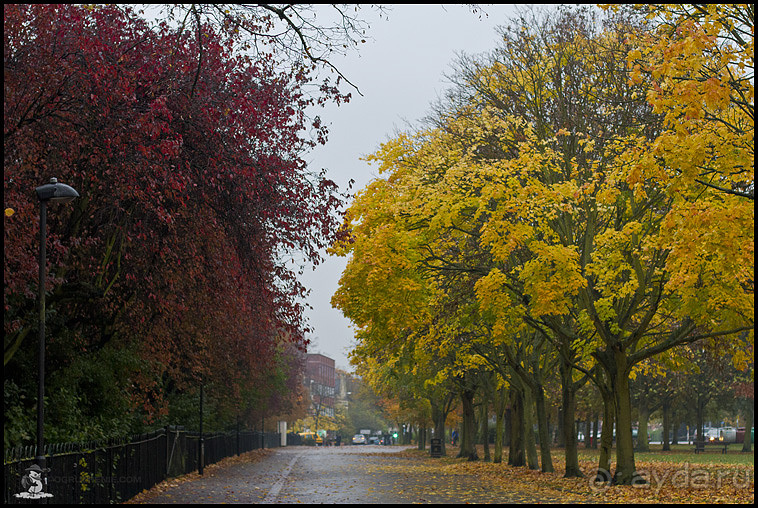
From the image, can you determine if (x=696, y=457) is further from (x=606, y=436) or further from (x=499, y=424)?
(x=606, y=436)

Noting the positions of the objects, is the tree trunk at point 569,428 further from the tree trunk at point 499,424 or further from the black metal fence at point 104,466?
the tree trunk at point 499,424

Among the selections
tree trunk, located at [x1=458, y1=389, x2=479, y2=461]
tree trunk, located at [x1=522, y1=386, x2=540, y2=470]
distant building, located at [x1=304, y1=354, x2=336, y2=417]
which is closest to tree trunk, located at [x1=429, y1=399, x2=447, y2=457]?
tree trunk, located at [x1=458, y1=389, x2=479, y2=461]

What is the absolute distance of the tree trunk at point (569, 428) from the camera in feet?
85.7

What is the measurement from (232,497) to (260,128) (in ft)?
26.7

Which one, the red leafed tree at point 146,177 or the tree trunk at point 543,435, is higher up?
the red leafed tree at point 146,177

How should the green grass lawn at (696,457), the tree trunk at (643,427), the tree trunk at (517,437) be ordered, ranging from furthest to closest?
the tree trunk at (643,427), the green grass lawn at (696,457), the tree trunk at (517,437)

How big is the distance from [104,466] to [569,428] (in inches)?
625

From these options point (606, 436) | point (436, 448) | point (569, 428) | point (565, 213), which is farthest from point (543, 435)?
point (436, 448)

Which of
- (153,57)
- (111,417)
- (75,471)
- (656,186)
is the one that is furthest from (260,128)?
(656,186)

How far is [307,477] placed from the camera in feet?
87.5

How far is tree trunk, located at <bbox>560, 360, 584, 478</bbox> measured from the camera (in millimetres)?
26109

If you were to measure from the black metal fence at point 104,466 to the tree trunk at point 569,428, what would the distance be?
1134 centimetres

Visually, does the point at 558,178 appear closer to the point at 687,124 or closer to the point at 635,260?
the point at 635,260

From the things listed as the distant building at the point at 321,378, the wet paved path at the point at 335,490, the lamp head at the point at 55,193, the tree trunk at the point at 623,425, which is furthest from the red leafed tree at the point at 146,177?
the distant building at the point at 321,378
